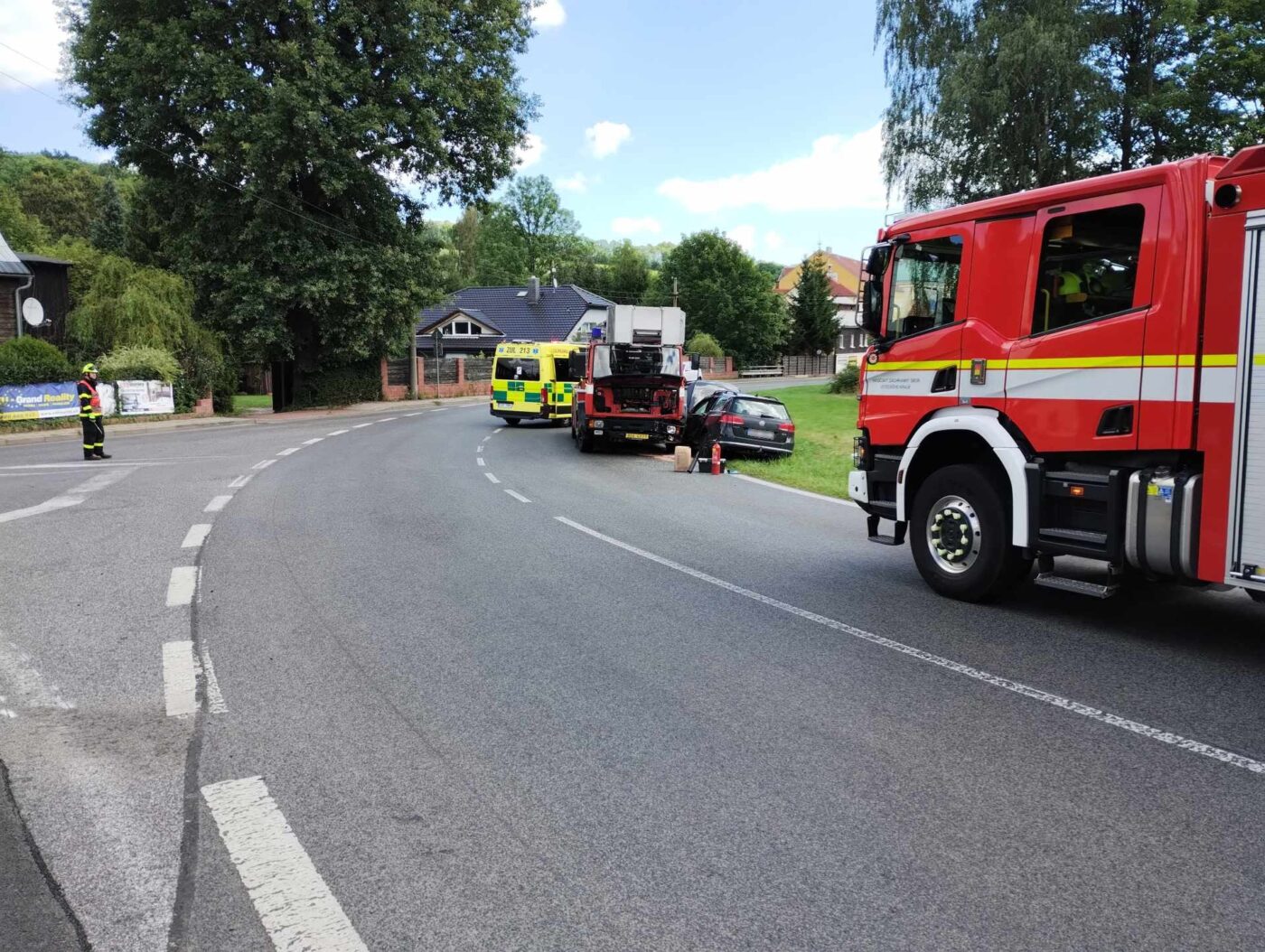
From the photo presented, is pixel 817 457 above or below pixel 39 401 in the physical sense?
below

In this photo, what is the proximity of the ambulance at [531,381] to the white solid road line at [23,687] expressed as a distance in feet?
82.4

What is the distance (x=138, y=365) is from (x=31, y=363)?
3.49 m

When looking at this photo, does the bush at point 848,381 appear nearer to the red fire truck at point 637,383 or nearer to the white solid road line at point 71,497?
the red fire truck at point 637,383

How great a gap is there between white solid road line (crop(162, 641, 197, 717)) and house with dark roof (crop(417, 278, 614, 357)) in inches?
2542

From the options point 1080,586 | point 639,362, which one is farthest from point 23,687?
point 639,362

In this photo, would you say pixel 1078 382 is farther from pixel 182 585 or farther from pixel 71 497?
pixel 71 497

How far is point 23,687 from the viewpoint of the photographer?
5074 mm

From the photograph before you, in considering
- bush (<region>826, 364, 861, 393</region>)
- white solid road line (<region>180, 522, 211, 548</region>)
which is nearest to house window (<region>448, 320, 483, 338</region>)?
bush (<region>826, 364, 861, 393</region>)

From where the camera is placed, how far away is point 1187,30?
29172 millimetres

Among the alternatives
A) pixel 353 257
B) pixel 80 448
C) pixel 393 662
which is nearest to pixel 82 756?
pixel 393 662

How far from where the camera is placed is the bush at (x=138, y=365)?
29000mm

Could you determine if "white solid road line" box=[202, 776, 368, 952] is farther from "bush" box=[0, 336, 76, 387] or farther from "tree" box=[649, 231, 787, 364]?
"tree" box=[649, 231, 787, 364]

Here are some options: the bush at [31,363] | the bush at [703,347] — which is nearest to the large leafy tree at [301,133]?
the bush at [31,363]

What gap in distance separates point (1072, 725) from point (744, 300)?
7758cm
